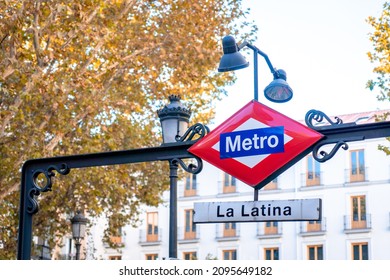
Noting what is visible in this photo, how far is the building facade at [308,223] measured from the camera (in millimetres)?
50750

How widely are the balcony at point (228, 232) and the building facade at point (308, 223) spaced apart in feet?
0.20

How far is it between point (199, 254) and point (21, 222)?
4852 cm

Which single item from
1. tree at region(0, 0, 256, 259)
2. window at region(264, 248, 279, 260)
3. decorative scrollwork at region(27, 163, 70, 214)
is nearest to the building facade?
window at region(264, 248, 279, 260)

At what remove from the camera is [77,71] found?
21.6 m

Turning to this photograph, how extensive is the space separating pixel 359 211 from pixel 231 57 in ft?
140

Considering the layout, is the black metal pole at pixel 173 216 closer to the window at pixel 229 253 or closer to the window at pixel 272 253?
the window at pixel 272 253

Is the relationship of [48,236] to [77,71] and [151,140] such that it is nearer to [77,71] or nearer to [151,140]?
[151,140]

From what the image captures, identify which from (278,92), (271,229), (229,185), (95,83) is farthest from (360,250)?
(278,92)

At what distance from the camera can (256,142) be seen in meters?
7.15

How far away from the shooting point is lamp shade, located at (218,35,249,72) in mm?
9719

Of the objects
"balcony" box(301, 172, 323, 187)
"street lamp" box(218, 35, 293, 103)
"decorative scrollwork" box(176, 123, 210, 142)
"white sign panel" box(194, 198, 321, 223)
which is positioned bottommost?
"white sign panel" box(194, 198, 321, 223)

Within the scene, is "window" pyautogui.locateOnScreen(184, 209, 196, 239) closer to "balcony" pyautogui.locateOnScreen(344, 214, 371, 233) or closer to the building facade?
the building facade

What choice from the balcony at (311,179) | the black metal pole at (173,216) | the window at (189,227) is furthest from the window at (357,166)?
the black metal pole at (173,216)

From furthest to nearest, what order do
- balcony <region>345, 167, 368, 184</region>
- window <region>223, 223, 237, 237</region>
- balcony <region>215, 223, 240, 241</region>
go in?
window <region>223, 223, 237, 237</region> < balcony <region>215, 223, 240, 241</region> < balcony <region>345, 167, 368, 184</region>
